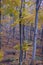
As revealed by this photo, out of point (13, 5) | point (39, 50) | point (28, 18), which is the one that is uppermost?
point (13, 5)

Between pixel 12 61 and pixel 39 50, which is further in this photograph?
pixel 39 50

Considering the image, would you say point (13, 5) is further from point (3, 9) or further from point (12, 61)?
point (12, 61)

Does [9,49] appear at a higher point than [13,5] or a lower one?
lower

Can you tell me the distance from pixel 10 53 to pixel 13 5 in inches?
347

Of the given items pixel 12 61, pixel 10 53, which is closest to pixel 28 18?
pixel 12 61

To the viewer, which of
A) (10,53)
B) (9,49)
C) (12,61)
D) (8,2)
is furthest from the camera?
(9,49)

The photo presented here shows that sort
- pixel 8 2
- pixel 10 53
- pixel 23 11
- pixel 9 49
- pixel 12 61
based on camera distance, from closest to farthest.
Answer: pixel 8 2 < pixel 23 11 < pixel 12 61 < pixel 10 53 < pixel 9 49

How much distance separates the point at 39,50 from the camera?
1888cm

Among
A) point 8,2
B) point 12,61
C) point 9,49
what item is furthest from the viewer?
point 9,49

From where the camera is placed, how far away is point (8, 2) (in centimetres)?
A: 866

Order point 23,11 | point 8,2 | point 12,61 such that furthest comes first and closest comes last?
point 12,61 < point 23,11 < point 8,2

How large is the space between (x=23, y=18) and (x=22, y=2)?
0.87 meters

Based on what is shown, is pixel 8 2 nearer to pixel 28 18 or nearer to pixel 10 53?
pixel 28 18

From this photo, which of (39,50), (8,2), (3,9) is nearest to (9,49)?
(39,50)
